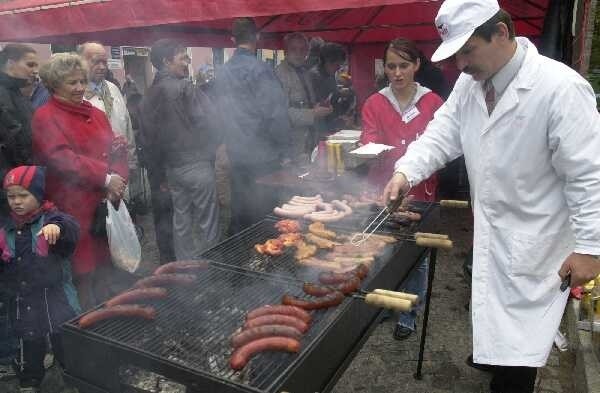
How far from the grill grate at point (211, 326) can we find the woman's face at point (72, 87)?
2.00 metres

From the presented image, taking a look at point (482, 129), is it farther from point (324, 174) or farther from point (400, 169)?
point (324, 174)

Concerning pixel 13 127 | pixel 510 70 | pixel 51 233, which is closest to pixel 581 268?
pixel 510 70

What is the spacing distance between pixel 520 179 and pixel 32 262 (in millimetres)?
3276

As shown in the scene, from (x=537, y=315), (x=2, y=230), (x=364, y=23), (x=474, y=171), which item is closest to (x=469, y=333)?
(x=537, y=315)

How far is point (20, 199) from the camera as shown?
11.0ft

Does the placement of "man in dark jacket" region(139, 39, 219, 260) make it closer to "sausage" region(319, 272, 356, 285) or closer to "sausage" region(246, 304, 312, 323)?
"sausage" region(319, 272, 356, 285)

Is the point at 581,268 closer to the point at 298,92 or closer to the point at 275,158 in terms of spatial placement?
the point at 275,158

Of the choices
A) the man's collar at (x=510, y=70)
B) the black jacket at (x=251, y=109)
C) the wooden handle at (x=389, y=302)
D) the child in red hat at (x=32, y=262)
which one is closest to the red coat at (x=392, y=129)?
the black jacket at (x=251, y=109)

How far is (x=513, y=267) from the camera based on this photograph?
2.60m

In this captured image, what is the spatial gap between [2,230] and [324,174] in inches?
119

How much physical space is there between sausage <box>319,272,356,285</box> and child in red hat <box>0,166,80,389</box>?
1918mm

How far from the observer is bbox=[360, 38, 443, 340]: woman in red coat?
419cm

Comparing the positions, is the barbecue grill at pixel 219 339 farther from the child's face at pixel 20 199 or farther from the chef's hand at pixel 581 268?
the child's face at pixel 20 199

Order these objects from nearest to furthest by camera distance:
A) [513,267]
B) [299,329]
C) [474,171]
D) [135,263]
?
[299,329] → [513,267] → [474,171] → [135,263]
